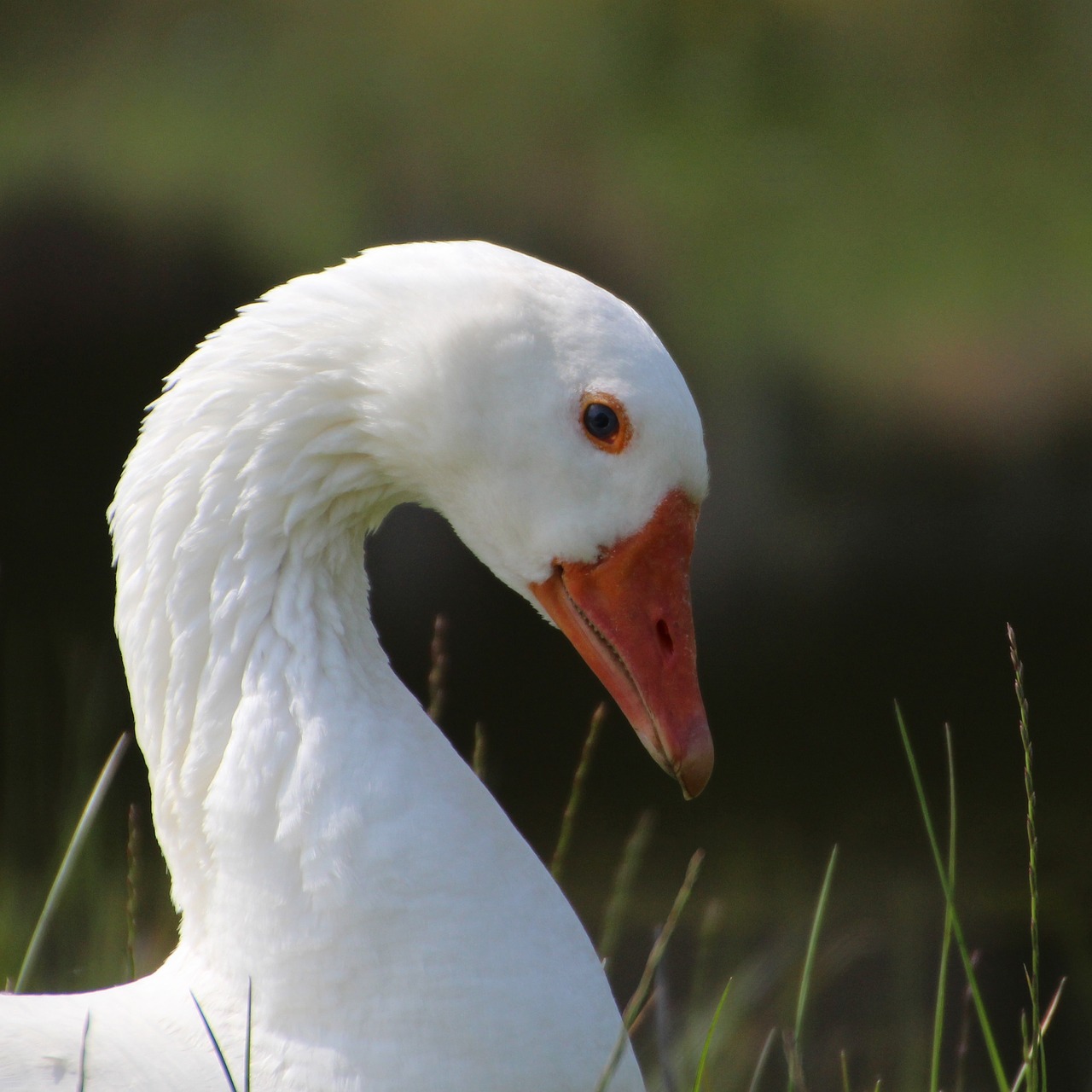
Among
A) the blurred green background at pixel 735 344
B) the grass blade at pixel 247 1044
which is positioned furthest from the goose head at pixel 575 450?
the blurred green background at pixel 735 344

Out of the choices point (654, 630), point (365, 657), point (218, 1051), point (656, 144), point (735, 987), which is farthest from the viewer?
point (656, 144)

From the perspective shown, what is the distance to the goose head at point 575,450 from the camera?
7.07 ft

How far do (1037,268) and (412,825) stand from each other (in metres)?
7.98

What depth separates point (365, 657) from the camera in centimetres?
238

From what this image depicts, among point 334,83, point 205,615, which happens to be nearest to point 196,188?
point 334,83

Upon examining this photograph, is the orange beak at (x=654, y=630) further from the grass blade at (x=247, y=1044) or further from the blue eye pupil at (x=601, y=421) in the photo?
the grass blade at (x=247, y=1044)

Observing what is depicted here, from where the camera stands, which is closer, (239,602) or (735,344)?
(239,602)

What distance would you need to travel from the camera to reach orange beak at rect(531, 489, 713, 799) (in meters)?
2.22

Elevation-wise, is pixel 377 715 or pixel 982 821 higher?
pixel 377 715

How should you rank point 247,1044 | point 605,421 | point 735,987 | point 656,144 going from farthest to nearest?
point 656,144 → point 735,987 → point 605,421 → point 247,1044

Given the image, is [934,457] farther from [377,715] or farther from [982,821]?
[377,715]

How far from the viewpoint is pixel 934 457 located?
341 inches

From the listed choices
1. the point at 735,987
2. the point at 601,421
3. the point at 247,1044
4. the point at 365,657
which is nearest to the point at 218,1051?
the point at 247,1044

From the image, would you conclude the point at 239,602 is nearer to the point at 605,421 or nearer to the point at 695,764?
the point at 605,421
